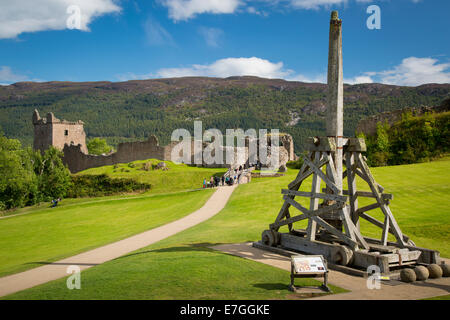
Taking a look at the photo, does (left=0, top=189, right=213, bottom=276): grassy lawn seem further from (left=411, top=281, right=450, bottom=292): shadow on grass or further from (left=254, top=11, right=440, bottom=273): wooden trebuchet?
(left=411, top=281, right=450, bottom=292): shadow on grass

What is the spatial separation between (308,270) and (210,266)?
8.52ft

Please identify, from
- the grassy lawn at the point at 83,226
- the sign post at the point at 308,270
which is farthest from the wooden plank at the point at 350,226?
the grassy lawn at the point at 83,226

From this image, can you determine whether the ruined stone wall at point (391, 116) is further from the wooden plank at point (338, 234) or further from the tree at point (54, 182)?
the wooden plank at point (338, 234)

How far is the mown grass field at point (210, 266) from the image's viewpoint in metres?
6.96

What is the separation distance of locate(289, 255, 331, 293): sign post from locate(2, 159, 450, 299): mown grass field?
26 centimetres

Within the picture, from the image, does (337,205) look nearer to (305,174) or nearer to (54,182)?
(305,174)

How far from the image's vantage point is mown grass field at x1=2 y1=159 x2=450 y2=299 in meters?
6.96

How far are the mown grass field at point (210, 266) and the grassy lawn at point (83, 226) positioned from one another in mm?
3823

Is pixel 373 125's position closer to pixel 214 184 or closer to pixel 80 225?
pixel 214 184

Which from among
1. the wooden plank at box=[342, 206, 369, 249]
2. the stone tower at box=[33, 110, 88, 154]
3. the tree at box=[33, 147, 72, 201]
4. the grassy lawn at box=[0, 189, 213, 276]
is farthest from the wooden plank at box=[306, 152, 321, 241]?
the stone tower at box=[33, 110, 88, 154]

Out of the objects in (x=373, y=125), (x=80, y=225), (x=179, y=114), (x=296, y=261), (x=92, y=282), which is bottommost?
(x=80, y=225)

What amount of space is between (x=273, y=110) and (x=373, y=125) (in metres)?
128

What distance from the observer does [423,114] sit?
1750 inches
